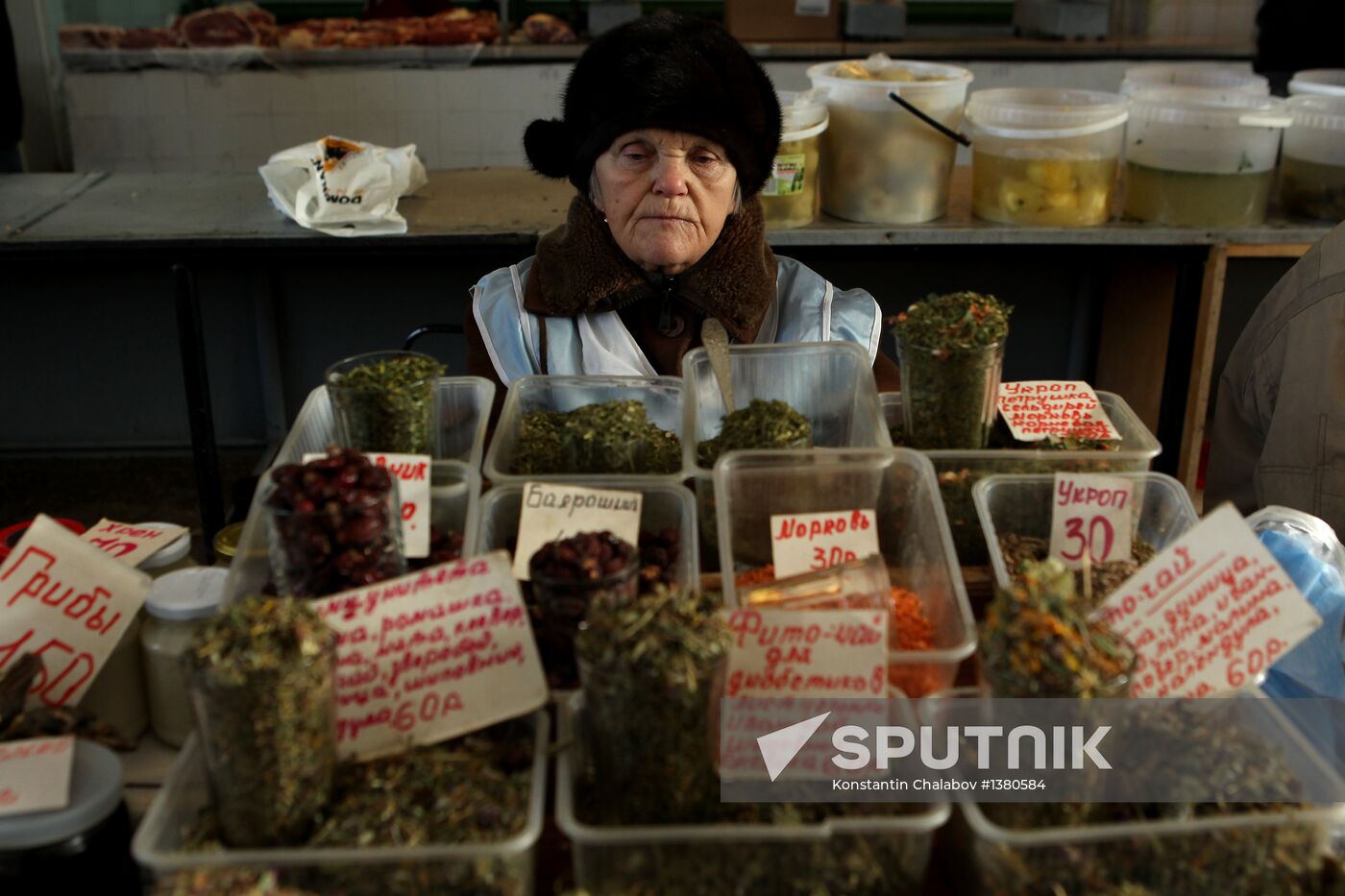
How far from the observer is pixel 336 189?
301 centimetres

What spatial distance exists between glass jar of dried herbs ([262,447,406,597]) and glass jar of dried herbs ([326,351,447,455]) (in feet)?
0.69

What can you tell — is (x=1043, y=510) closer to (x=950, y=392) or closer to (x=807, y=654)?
(x=950, y=392)

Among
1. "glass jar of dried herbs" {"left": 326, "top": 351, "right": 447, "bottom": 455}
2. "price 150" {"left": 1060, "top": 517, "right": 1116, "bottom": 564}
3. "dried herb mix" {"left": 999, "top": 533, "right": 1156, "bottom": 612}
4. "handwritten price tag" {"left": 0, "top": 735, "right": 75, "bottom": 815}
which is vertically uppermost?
"glass jar of dried herbs" {"left": 326, "top": 351, "right": 447, "bottom": 455}

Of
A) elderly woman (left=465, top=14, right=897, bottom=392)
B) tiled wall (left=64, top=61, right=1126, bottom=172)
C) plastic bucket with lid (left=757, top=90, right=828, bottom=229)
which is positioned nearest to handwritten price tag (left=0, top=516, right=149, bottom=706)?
elderly woman (left=465, top=14, right=897, bottom=392)

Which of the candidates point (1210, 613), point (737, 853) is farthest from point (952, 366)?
point (737, 853)

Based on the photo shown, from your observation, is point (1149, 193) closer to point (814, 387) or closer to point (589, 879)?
point (814, 387)

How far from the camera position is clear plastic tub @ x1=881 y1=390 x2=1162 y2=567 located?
1.29 metres

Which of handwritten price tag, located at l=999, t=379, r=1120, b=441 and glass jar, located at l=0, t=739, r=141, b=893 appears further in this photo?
handwritten price tag, located at l=999, t=379, r=1120, b=441

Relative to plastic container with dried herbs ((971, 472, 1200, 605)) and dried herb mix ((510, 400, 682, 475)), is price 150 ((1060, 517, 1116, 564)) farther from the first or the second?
dried herb mix ((510, 400, 682, 475))

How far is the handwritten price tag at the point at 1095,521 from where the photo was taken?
4.03ft

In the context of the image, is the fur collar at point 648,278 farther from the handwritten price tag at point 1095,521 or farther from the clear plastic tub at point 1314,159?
the clear plastic tub at point 1314,159

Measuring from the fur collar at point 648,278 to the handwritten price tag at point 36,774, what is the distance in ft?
3.76

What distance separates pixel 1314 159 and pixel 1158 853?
2625 millimetres

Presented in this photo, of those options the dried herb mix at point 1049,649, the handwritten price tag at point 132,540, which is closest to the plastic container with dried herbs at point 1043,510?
the dried herb mix at point 1049,649
